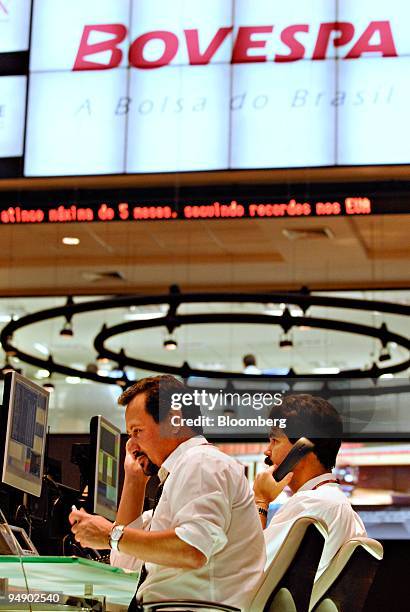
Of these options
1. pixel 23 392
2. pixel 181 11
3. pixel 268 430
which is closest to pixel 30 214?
pixel 181 11

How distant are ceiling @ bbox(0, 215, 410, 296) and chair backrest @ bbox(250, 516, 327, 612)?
5.89 m

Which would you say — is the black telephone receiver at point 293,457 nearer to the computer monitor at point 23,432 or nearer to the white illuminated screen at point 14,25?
the computer monitor at point 23,432

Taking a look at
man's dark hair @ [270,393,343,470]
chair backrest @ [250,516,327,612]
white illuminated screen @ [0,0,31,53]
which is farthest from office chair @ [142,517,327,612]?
white illuminated screen @ [0,0,31,53]

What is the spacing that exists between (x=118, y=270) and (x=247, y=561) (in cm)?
751

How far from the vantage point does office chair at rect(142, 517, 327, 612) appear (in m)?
3.45

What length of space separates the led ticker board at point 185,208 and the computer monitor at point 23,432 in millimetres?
3338

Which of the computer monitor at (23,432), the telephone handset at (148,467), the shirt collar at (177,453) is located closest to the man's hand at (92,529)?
the shirt collar at (177,453)

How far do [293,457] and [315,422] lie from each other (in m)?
0.14

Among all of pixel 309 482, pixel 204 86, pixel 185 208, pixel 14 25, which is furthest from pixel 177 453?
pixel 14 25

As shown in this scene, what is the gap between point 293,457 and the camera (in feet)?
13.6

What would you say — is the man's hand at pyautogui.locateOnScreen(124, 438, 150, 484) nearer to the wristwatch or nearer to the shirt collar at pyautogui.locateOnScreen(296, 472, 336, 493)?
the shirt collar at pyautogui.locateOnScreen(296, 472, 336, 493)

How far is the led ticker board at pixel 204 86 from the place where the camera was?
803 centimetres

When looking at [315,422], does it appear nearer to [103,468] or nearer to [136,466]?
[136,466]

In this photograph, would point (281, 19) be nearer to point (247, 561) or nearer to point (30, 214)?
point (30, 214)
